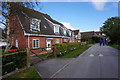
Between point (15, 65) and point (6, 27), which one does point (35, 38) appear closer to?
point (6, 27)

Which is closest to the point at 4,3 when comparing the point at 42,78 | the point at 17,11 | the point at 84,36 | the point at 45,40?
the point at 17,11

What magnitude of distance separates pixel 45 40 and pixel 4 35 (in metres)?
9.98

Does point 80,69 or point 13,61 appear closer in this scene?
point 13,61

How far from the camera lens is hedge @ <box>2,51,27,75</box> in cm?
549

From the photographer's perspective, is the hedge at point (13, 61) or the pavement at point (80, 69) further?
the pavement at point (80, 69)

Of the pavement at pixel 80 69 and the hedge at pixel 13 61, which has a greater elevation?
the hedge at pixel 13 61

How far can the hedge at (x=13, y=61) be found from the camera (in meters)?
5.49

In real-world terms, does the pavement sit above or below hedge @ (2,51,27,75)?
below

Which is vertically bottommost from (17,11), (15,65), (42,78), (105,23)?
(42,78)

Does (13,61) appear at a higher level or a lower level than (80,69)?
higher

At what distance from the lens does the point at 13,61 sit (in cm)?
609

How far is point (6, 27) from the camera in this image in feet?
24.9

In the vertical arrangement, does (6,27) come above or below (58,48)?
above

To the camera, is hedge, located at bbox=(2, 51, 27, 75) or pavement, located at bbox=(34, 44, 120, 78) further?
pavement, located at bbox=(34, 44, 120, 78)
